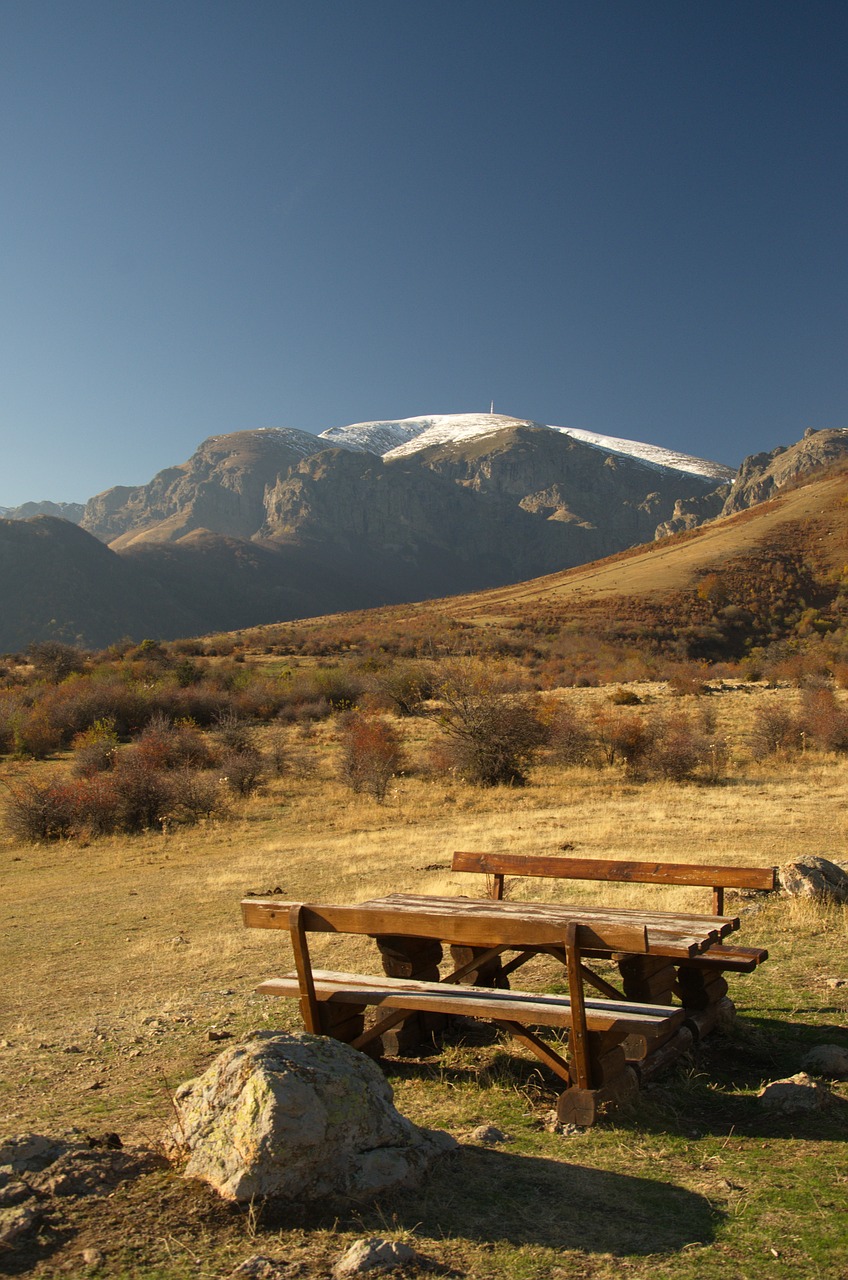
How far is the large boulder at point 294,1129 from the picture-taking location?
3328 mm

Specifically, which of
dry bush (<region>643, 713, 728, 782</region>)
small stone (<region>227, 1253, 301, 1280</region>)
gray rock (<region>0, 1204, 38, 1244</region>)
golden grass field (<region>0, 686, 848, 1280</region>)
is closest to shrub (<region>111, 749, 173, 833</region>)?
golden grass field (<region>0, 686, 848, 1280</region>)

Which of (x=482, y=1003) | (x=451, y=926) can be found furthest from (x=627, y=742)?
(x=451, y=926)

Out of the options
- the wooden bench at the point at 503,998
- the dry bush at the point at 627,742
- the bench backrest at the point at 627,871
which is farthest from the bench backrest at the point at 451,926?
the dry bush at the point at 627,742

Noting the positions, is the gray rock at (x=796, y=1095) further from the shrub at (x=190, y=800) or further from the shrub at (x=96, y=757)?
the shrub at (x=96, y=757)

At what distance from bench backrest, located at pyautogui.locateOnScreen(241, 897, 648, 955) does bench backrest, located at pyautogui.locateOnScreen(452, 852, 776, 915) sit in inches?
46.2

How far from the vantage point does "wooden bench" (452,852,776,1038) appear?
5195 mm

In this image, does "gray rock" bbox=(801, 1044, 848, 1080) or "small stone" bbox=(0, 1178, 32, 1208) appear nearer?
"small stone" bbox=(0, 1178, 32, 1208)

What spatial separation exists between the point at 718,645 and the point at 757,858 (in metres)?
53.6

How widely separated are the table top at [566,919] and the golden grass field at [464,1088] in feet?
2.78

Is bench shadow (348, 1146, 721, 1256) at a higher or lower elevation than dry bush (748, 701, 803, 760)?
higher

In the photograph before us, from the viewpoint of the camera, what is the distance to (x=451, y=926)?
4473 millimetres

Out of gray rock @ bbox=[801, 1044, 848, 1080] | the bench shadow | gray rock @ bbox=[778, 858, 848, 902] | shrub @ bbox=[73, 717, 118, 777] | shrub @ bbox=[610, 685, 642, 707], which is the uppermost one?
the bench shadow

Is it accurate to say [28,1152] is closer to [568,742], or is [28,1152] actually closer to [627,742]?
[627,742]

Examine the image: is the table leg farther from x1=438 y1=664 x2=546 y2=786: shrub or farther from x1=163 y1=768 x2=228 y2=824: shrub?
x1=438 y1=664 x2=546 y2=786: shrub
